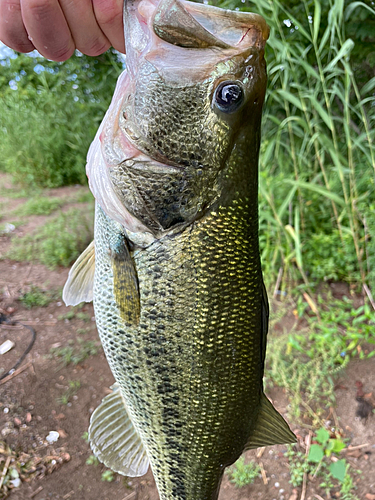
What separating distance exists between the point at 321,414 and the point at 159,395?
182 centimetres

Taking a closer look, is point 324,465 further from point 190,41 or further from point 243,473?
point 190,41

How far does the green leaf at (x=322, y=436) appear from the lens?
2.24 meters

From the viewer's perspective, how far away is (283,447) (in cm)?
237

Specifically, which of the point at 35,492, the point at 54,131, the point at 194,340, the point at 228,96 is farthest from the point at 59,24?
the point at 54,131

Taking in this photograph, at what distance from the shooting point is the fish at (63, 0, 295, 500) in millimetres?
909

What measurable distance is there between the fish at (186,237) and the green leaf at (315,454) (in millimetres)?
1277

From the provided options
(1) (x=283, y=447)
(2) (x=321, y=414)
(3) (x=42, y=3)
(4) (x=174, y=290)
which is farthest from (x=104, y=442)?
(2) (x=321, y=414)

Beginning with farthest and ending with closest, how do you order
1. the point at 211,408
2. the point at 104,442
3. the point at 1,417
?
the point at 1,417, the point at 104,442, the point at 211,408

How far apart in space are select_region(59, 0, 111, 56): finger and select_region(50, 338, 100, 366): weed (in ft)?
7.84

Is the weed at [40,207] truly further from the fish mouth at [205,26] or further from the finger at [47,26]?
the fish mouth at [205,26]

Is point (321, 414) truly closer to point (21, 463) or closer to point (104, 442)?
point (104, 442)

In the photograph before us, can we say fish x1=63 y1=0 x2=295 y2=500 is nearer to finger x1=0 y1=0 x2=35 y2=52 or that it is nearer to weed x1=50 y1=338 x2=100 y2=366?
finger x1=0 y1=0 x2=35 y2=52

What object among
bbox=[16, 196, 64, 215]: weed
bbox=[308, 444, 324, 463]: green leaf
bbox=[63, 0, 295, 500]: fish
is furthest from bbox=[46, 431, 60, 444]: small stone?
bbox=[16, 196, 64, 215]: weed

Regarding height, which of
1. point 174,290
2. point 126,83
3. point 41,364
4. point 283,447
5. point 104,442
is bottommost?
point 283,447
